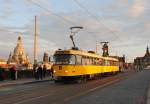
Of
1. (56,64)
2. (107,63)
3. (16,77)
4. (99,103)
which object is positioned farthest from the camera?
(107,63)

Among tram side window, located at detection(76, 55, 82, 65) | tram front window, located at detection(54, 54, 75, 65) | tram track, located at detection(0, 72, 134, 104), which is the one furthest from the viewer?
tram side window, located at detection(76, 55, 82, 65)

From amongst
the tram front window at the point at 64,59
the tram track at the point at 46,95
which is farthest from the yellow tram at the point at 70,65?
the tram track at the point at 46,95

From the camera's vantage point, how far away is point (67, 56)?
40438 millimetres

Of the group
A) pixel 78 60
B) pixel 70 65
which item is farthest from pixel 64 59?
pixel 78 60

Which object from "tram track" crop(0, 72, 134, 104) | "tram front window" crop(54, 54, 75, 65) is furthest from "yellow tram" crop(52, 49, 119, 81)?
"tram track" crop(0, 72, 134, 104)

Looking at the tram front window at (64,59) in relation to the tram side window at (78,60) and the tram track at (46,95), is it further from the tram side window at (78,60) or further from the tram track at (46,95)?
the tram track at (46,95)

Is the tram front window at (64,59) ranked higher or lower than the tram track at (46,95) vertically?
higher

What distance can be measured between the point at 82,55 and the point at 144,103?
75.8 ft

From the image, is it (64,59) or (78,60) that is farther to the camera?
(78,60)

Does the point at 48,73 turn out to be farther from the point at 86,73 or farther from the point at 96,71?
the point at 86,73

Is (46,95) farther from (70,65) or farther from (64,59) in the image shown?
(64,59)

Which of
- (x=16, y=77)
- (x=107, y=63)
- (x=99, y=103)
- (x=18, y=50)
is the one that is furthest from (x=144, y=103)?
(x=18, y=50)

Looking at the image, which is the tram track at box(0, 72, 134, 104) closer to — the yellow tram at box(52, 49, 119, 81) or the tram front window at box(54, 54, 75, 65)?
the yellow tram at box(52, 49, 119, 81)

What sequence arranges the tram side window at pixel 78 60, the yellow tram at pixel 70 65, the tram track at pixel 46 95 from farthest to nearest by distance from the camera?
the tram side window at pixel 78 60 → the yellow tram at pixel 70 65 → the tram track at pixel 46 95
